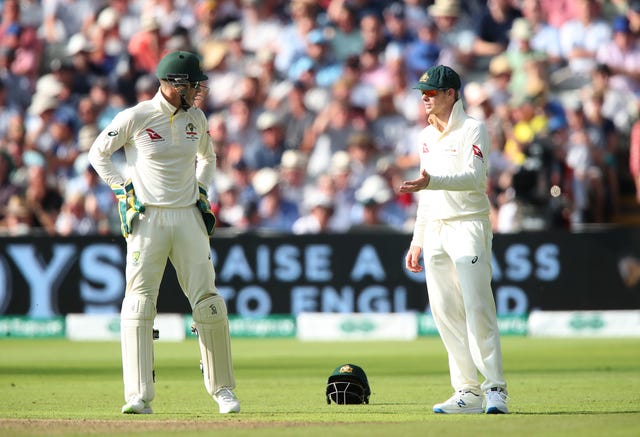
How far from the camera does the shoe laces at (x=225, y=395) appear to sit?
7.30m

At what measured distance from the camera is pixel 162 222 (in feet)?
23.8

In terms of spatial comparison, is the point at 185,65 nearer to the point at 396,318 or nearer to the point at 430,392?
the point at 430,392

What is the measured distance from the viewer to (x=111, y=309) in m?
13.9

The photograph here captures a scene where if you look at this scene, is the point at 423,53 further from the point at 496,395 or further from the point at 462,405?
→ the point at 496,395

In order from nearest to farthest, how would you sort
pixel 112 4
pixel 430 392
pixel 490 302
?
pixel 490 302 < pixel 430 392 < pixel 112 4

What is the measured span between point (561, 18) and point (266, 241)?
4.51 m

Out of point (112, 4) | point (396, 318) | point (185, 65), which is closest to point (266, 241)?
point (396, 318)

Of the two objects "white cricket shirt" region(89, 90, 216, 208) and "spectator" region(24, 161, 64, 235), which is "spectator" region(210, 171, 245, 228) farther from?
"white cricket shirt" region(89, 90, 216, 208)

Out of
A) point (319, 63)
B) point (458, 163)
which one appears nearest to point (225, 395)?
point (458, 163)

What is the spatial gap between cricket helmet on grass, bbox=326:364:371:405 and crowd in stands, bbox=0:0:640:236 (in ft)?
18.7

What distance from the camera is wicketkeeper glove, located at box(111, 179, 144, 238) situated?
285 inches

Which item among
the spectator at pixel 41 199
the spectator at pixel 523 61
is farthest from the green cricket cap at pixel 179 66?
the spectator at pixel 41 199

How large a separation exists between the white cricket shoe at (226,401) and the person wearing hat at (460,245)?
1.13 m

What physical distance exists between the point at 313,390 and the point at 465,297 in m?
2.21
